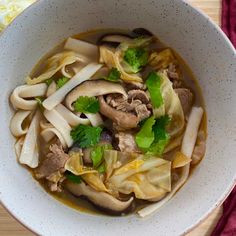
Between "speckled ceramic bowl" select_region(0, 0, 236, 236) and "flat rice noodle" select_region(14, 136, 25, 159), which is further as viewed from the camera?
"flat rice noodle" select_region(14, 136, 25, 159)

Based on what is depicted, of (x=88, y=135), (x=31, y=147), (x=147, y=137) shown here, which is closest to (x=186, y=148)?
(x=147, y=137)

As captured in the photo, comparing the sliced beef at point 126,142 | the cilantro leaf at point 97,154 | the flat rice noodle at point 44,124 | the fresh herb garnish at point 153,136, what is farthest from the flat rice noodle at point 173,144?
the flat rice noodle at point 44,124

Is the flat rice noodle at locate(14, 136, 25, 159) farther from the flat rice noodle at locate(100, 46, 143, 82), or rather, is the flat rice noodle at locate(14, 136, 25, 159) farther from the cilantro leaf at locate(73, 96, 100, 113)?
the flat rice noodle at locate(100, 46, 143, 82)

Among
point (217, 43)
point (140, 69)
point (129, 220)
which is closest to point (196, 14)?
point (217, 43)

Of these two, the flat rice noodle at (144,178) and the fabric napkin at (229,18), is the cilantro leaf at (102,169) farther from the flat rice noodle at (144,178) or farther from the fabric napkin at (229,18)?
the fabric napkin at (229,18)

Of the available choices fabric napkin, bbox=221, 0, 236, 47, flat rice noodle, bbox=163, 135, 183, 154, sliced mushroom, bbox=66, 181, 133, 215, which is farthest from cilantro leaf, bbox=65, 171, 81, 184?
fabric napkin, bbox=221, 0, 236, 47
